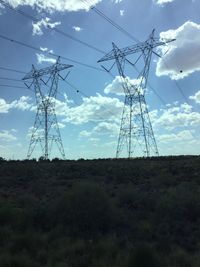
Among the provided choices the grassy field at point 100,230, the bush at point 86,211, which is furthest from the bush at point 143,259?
the bush at point 86,211

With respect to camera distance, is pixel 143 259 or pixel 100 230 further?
pixel 100 230

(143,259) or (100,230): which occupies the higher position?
(100,230)

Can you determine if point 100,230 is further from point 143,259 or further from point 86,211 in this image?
point 143,259

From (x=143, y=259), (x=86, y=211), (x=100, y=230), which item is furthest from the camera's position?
(x=86, y=211)

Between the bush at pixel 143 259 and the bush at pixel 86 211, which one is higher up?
the bush at pixel 86 211

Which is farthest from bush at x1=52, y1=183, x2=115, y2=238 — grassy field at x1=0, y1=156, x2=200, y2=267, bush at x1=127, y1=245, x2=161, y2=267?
bush at x1=127, y1=245, x2=161, y2=267

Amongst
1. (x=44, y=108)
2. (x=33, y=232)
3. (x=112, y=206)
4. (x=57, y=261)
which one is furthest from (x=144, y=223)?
(x=44, y=108)

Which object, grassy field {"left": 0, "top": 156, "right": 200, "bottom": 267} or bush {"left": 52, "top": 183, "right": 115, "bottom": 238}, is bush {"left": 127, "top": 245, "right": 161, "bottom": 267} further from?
bush {"left": 52, "top": 183, "right": 115, "bottom": 238}

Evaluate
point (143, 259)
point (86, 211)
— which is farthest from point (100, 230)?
point (143, 259)

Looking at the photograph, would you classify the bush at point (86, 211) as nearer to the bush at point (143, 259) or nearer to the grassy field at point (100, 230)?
the grassy field at point (100, 230)

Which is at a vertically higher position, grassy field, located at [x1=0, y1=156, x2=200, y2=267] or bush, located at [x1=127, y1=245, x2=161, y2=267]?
grassy field, located at [x1=0, y1=156, x2=200, y2=267]

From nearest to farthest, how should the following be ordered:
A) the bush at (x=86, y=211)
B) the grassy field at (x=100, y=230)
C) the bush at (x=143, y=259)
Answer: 1. the bush at (x=143, y=259)
2. the grassy field at (x=100, y=230)
3. the bush at (x=86, y=211)

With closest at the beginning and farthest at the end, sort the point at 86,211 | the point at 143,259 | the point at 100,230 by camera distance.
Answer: the point at 143,259 < the point at 100,230 < the point at 86,211

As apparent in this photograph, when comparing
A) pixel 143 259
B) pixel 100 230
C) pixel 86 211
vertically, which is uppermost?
pixel 86 211
